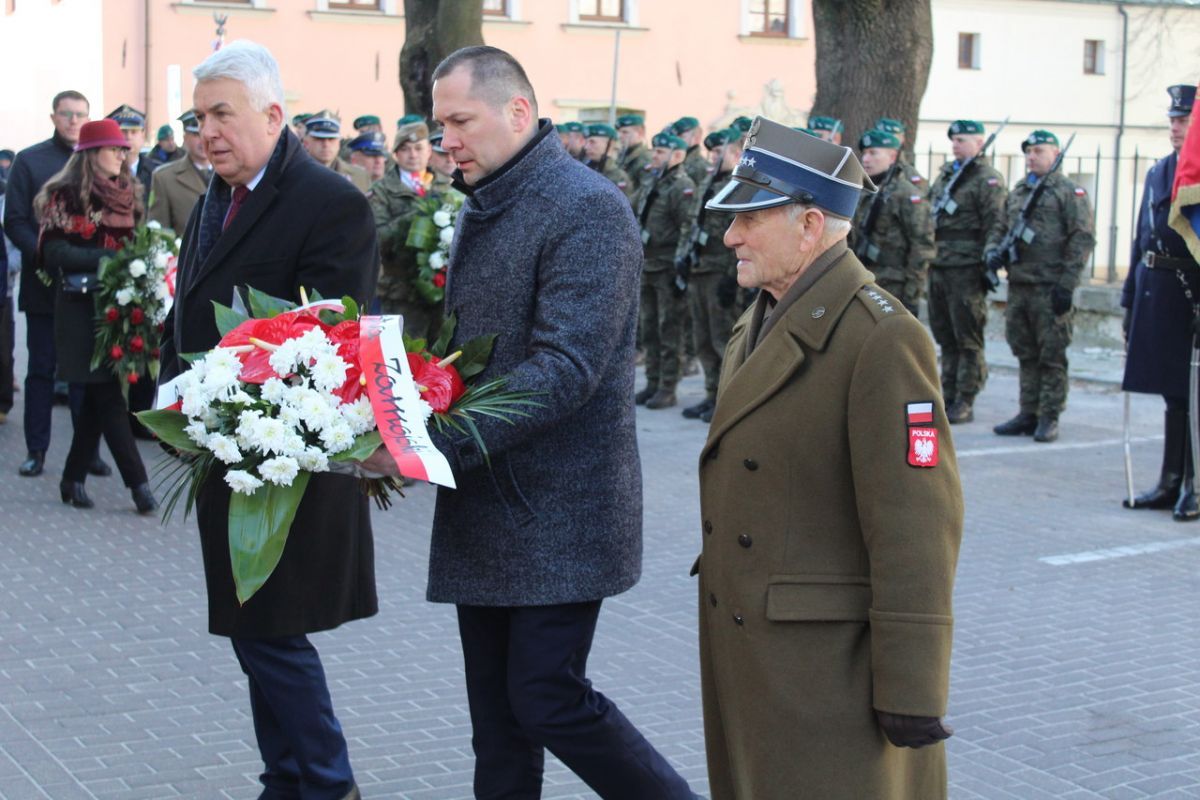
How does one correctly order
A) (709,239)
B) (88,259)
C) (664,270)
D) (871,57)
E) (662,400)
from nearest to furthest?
(88,259), (709,239), (662,400), (664,270), (871,57)

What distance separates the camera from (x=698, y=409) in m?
12.3

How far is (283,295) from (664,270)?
936 cm

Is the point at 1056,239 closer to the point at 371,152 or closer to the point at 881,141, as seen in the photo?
the point at 881,141

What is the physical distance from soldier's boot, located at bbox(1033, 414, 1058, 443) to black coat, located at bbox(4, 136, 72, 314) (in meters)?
6.78

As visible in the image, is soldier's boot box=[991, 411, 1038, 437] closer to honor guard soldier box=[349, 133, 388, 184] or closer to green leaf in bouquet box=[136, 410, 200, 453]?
honor guard soldier box=[349, 133, 388, 184]

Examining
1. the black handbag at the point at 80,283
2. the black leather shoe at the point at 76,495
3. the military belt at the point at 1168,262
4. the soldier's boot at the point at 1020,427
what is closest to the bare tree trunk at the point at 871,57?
the soldier's boot at the point at 1020,427

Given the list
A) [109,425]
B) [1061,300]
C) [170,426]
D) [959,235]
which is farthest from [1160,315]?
[170,426]

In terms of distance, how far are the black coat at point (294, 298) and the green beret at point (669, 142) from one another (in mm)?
9445

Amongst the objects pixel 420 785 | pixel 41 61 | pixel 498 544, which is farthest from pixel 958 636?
pixel 41 61

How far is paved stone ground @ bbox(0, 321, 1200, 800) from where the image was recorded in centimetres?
481

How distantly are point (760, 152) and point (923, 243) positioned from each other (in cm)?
878

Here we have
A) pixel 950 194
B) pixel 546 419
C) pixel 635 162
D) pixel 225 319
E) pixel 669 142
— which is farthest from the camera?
pixel 635 162

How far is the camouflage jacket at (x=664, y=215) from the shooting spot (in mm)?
Answer: 13086

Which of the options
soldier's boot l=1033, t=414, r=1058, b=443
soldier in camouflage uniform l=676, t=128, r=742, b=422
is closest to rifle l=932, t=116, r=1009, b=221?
soldier in camouflage uniform l=676, t=128, r=742, b=422
